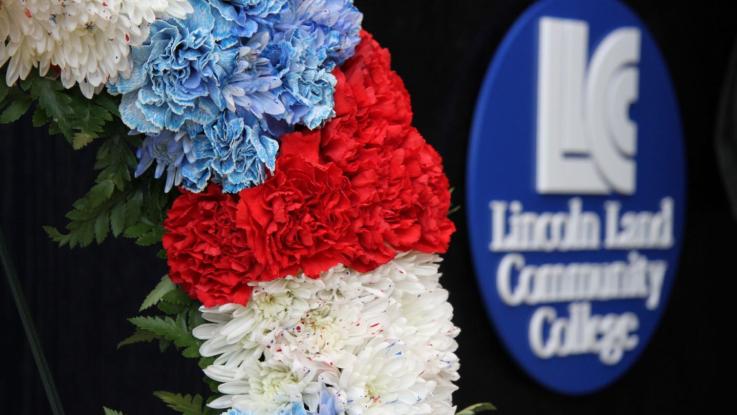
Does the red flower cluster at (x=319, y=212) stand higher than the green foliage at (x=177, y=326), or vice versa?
the red flower cluster at (x=319, y=212)

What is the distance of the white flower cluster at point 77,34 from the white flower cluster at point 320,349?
0.31 metres

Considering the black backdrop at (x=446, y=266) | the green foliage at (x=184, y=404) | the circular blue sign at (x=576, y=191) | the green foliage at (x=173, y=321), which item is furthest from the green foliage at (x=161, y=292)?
the circular blue sign at (x=576, y=191)

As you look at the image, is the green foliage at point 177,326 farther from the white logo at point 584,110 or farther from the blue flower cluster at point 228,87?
the white logo at point 584,110

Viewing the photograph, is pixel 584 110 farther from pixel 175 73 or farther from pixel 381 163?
pixel 175 73

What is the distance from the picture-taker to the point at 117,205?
4.13 ft

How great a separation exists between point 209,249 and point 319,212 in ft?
0.44

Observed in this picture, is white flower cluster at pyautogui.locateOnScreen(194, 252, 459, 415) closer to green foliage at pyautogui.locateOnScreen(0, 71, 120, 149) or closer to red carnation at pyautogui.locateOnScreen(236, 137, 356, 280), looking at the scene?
red carnation at pyautogui.locateOnScreen(236, 137, 356, 280)

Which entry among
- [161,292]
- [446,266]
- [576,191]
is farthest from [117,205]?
[576,191]

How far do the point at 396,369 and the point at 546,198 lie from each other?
2080mm

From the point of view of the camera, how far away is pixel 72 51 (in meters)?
1.12

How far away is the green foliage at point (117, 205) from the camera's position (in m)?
1.23

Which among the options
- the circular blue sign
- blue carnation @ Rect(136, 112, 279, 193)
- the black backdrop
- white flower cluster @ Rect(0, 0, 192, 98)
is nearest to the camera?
white flower cluster @ Rect(0, 0, 192, 98)

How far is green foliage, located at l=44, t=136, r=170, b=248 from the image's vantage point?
4.04 feet

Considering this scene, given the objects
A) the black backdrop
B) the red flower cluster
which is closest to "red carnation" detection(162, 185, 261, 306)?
the red flower cluster
